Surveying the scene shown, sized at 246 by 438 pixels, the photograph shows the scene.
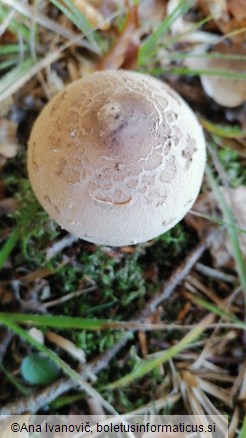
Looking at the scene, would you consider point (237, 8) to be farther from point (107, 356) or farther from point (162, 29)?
point (107, 356)

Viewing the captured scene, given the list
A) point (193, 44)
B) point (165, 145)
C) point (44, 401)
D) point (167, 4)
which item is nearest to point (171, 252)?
point (165, 145)

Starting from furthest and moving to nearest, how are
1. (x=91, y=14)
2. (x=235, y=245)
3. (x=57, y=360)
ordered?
(x=91, y=14) → (x=235, y=245) → (x=57, y=360)

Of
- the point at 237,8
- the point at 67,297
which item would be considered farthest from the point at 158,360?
the point at 237,8

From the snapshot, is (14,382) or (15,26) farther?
(15,26)

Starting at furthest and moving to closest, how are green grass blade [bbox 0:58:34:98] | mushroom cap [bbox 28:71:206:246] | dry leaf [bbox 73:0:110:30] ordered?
1. dry leaf [bbox 73:0:110:30]
2. green grass blade [bbox 0:58:34:98]
3. mushroom cap [bbox 28:71:206:246]

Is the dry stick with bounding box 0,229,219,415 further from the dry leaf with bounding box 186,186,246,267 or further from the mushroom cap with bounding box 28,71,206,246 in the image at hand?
the mushroom cap with bounding box 28,71,206,246

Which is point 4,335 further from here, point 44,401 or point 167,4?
point 167,4

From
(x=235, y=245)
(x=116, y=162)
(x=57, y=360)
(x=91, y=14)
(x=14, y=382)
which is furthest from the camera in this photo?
(x=91, y=14)

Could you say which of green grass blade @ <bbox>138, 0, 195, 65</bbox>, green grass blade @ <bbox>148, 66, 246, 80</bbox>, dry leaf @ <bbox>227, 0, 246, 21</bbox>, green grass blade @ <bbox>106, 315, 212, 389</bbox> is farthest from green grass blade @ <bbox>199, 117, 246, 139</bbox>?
green grass blade @ <bbox>106, 315, 212, 389</bbox>
